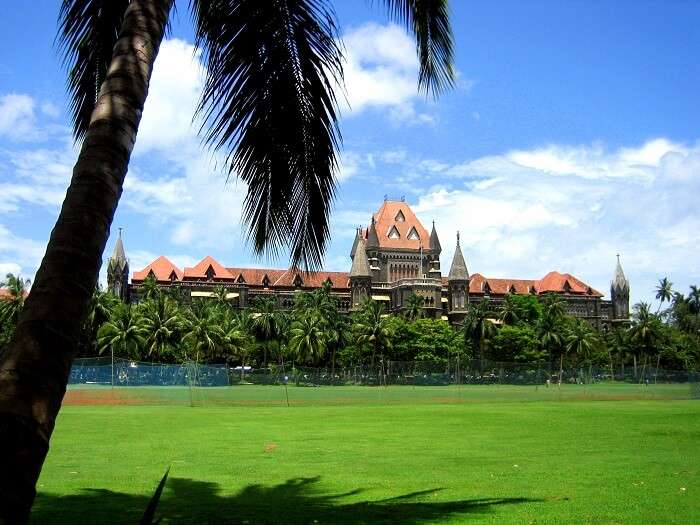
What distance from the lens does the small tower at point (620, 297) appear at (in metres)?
134

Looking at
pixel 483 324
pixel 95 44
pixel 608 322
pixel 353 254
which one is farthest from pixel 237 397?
pixel 608 322

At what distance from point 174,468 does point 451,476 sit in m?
4.37

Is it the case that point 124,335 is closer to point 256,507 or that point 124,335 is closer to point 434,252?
point 256,507

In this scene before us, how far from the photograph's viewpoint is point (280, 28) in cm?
671

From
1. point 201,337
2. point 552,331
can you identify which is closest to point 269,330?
point 201,337


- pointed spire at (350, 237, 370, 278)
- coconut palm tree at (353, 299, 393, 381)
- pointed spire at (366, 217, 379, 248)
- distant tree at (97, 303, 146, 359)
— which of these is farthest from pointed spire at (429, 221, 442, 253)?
distant tree at (97, 303, 146, 359)

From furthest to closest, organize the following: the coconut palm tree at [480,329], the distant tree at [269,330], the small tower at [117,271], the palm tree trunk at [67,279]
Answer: the small tower at [117,271], the coconut palm tree at [480,329], the distant tree at [269,330], the palm tree trunk at [67,279]

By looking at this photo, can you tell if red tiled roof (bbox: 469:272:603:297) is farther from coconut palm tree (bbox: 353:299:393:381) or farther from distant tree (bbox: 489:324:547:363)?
coconut palm tree (bbox: 353:299:393:381)

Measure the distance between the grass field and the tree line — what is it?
47.0 m

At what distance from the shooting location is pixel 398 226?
426 ft

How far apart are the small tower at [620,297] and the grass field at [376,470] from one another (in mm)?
115875

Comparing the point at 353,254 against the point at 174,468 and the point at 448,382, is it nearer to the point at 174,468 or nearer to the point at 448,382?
the point at 448,382

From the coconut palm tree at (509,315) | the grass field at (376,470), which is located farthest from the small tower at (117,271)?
the grass field at (376,470)

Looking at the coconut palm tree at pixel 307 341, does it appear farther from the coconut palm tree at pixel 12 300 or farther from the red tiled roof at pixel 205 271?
the red tiled roof at pixel 205 271
